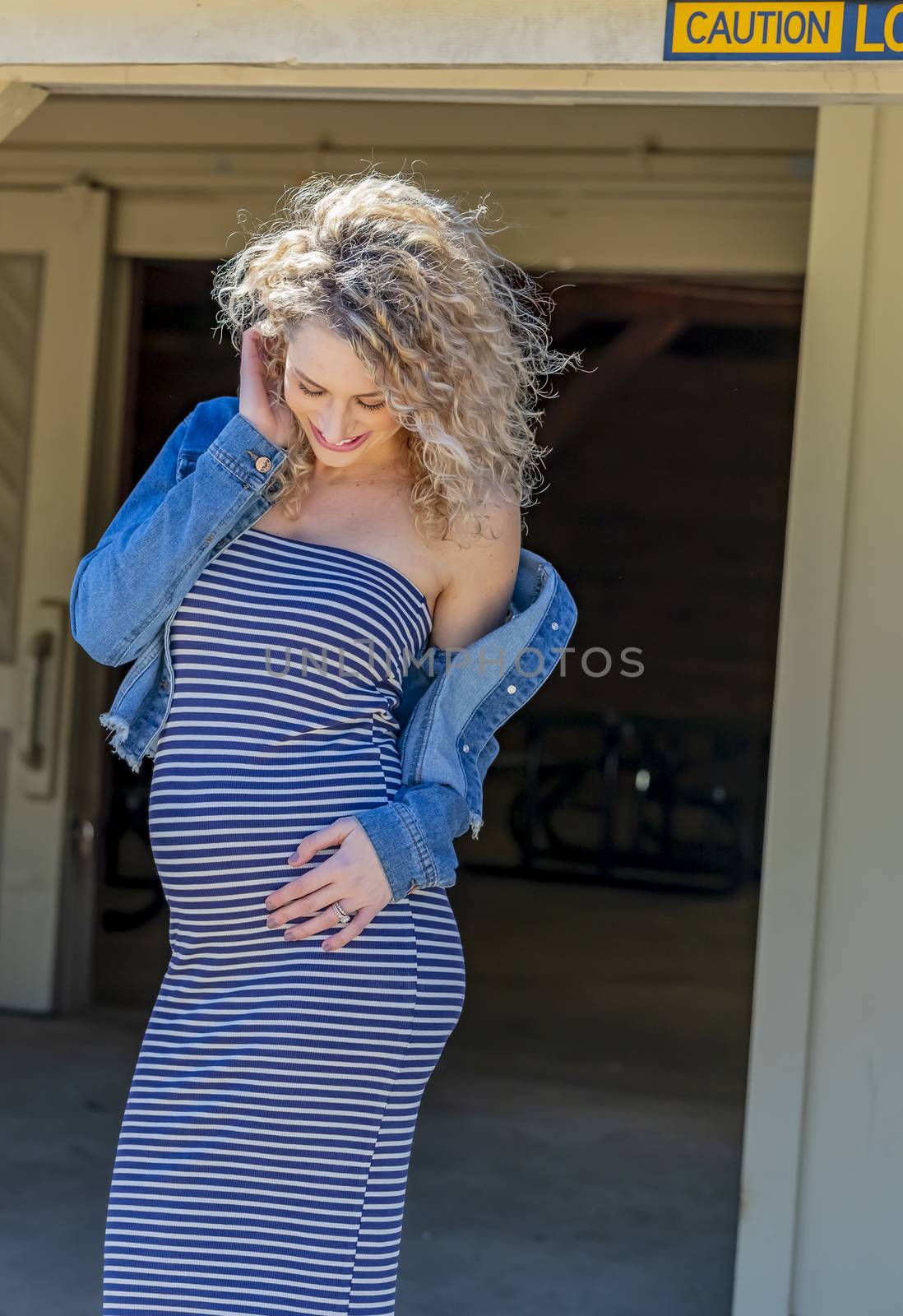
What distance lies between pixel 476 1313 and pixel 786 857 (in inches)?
44.3

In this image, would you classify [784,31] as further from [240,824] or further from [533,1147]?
[533,1147]

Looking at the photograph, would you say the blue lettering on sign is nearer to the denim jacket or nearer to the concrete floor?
the denim jacket

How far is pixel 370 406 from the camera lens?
1573 mm

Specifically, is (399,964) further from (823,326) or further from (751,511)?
(751,511)

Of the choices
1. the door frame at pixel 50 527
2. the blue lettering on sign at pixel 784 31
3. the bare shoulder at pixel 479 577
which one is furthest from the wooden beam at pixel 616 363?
the bare shoulder at pixel 479 577

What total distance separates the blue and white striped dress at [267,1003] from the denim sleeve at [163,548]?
0.05 metres

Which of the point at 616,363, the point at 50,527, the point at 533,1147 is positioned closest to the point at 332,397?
the point at 533,1147

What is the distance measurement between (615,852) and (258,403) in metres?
7.73

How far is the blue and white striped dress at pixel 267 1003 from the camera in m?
1.56

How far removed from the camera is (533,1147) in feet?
12.6

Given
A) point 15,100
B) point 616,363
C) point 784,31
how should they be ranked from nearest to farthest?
point 784,31
point 15,100
point 616,363

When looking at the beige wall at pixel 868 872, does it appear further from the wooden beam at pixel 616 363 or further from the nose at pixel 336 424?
the wooden beam at pixel 616 363

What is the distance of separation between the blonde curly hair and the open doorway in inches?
56.9

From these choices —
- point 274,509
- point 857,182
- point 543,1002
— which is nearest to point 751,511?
point 543,1002
